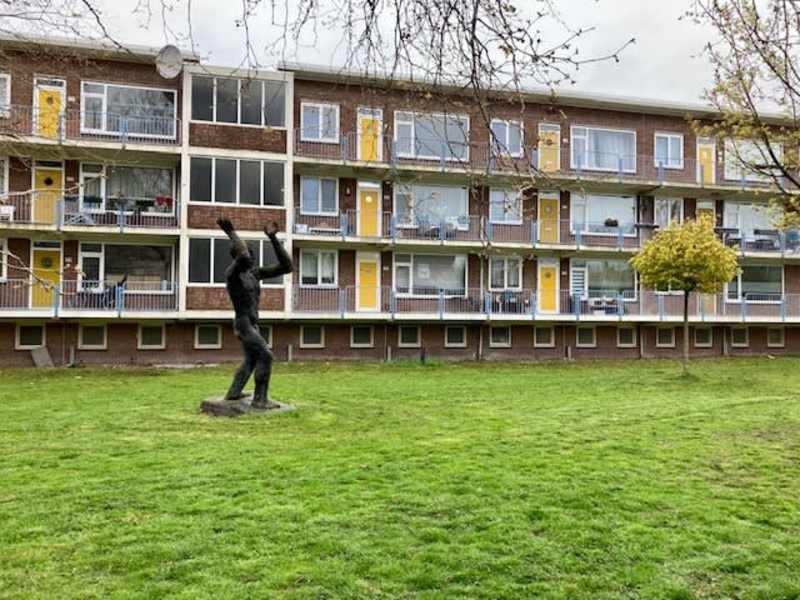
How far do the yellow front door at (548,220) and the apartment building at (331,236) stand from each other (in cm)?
8

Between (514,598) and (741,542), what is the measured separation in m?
2.33

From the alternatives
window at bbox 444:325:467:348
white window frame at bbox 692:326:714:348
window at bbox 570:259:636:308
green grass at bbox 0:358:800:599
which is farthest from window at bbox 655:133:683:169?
green grass at bbox 0:358:800:599

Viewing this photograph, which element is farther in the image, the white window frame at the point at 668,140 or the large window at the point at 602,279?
the white window frame at the point at 668,140

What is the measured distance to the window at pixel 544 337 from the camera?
3058cm

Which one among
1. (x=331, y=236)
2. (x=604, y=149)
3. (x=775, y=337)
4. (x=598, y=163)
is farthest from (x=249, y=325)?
(x=775, y=337)

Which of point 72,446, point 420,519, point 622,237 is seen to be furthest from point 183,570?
point 622,237

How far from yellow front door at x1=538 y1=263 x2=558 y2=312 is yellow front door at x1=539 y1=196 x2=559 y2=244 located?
1181mm

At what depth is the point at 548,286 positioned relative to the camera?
30.8 m

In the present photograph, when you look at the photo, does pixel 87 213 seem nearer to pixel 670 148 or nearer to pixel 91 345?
pixel 91 345

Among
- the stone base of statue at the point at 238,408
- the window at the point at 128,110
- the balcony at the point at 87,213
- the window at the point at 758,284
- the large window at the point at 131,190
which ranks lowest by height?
the stone base of statue at the point at 238,408

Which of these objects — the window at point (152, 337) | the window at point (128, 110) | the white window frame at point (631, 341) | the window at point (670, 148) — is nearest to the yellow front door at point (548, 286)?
the white window frame at point (631, 341)

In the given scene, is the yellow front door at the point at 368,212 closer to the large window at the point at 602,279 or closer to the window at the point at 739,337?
the large window at the point at 602,279

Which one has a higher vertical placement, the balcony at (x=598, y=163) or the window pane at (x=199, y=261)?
the balcony at (x=598, y=163)

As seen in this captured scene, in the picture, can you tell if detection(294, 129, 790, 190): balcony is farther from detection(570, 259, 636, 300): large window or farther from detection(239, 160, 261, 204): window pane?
detection(570, 259, 636, 300): large window
